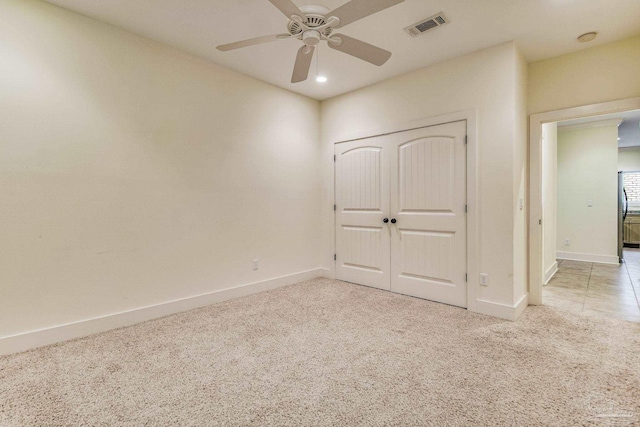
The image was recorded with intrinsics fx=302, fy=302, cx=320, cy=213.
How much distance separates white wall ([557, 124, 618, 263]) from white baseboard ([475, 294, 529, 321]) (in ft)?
12.4

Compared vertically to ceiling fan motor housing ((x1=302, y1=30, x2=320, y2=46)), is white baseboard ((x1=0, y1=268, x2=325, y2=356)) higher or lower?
lower

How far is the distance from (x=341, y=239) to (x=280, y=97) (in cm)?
210

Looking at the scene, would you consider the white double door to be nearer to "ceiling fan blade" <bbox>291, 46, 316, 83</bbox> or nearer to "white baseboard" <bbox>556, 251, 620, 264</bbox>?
"ceiling fan blade" <bbox>291, 46, 316, 83</bbox>

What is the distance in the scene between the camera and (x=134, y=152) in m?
2.76

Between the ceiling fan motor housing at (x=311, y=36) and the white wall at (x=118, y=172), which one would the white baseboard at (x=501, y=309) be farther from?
the ceiling fan motor housing at (x=311, y=36)

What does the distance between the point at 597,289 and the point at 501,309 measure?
198 cm

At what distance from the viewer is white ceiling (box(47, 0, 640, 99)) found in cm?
233

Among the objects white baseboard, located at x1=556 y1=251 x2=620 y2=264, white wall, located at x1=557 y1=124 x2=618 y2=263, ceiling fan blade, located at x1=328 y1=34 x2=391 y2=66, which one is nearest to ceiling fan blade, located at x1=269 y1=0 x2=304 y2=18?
ceiling fan blade, located at x1=328 y1=34 x2=391 y2=66

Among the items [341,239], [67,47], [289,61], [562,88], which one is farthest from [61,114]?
[562,88]

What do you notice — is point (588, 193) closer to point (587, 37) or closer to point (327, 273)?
point (587, 37)

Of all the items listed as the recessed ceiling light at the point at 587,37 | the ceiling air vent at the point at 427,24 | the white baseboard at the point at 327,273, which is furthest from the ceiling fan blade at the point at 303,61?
the white baseboard at the point at 327,273

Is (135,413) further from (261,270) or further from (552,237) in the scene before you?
(552,237)

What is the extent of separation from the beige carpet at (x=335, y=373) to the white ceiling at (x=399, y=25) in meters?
2.60

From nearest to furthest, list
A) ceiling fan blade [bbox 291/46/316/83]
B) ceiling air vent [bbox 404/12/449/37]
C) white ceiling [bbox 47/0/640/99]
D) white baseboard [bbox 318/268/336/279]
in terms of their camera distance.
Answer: ceiling fan blade [bbox 291/46/316/83] → white ceiling [bbox 47/0/640/99] → ceiling air vent [bbox 404/12/449/37] → white baseboard [bbox 318/268/336/279]
